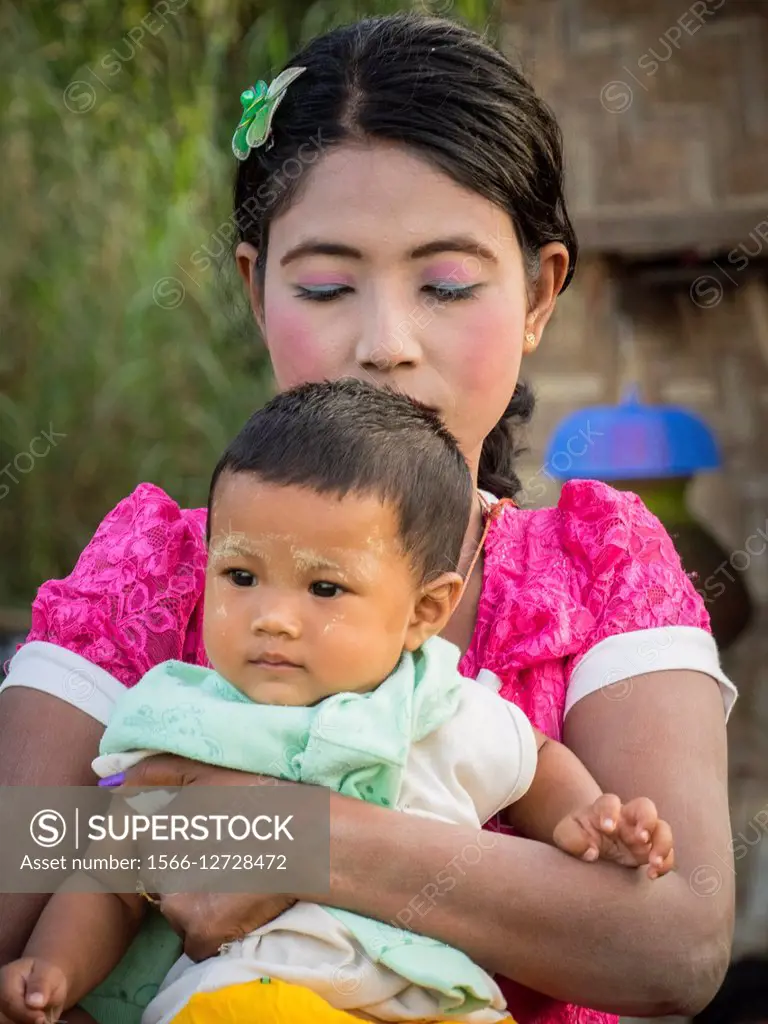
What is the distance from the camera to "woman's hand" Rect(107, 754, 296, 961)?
5.80 feet

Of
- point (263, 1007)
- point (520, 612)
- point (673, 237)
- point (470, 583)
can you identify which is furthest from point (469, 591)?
point (673, 237)

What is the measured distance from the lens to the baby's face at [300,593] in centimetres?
179

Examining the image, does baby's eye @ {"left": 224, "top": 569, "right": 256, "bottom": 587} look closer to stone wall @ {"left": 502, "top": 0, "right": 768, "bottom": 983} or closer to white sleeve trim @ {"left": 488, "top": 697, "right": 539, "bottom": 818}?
white sleeve trim @ {"left": 488, "top": 697, "right": 539, "bottom": 818}

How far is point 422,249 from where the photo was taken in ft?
6.98

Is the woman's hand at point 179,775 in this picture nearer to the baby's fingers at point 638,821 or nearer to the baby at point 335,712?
the baby at point 335,712

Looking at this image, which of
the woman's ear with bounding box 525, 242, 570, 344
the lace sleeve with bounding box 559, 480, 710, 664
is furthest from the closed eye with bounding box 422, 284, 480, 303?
the lace sleeve with bounding box 559, 480, 710, 664

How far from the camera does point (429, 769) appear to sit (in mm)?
1864

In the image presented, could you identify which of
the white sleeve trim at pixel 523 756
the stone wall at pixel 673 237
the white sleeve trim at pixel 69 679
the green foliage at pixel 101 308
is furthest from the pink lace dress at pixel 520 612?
the green foliage at pixel 101 308

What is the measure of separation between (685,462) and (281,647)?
10.1 ft

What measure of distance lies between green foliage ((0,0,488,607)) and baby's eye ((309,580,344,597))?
3.53m

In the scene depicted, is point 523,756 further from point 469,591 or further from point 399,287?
point 399,287

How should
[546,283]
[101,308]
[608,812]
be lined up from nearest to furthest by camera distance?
1. [608,812]
2. [546,283]
3. [101,308]

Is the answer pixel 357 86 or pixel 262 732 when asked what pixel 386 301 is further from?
pixel 262 732

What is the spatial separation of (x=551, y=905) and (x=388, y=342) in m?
0.78
